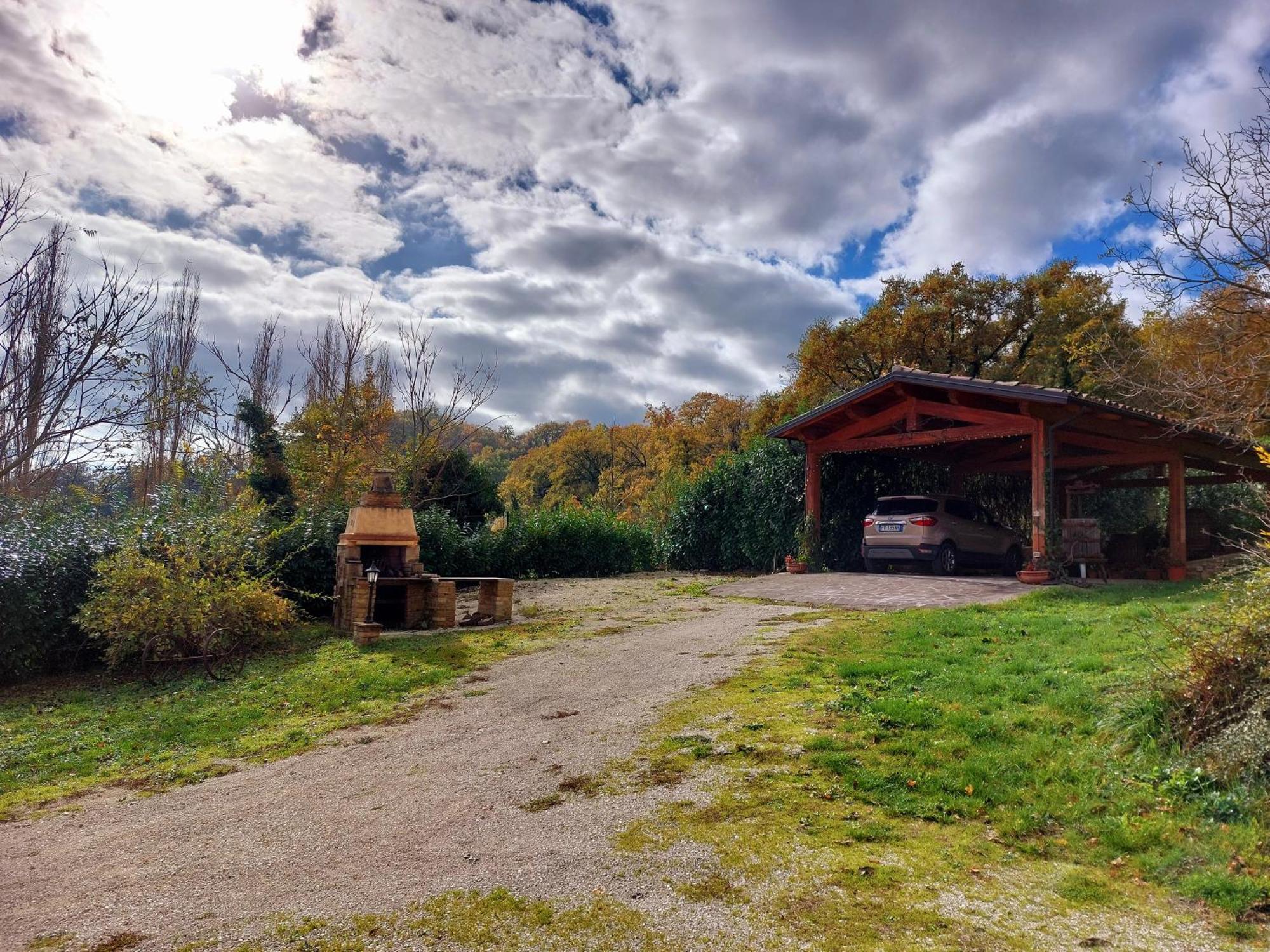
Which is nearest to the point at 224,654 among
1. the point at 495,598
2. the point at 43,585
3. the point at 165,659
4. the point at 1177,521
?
the point at 165,659

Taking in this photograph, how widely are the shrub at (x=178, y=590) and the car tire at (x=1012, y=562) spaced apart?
44.1 feet

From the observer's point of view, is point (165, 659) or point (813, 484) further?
point (813, 484)

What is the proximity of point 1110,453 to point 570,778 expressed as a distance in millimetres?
15408

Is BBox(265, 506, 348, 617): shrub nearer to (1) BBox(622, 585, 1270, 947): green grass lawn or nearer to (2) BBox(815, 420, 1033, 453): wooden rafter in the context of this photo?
(1) BBox(622, 585, 1270, 947): green grass lawn

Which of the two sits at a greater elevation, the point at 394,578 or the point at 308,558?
the point at 308,558

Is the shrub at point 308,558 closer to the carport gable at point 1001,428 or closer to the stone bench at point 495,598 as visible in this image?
the stone bench at point 495,598

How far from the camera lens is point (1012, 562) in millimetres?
16859

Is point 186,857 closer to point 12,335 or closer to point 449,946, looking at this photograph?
point 449,946

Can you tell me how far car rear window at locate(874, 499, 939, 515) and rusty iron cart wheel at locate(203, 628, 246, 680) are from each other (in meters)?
11.2

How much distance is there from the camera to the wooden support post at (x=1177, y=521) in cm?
1478

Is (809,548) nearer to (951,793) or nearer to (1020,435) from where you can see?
(1020,435)

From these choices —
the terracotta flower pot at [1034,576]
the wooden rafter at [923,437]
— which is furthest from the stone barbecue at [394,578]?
the terracotta flower pot at [1034,576]

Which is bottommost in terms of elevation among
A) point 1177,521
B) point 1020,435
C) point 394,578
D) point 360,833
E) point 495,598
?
point 360,833

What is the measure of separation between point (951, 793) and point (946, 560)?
37.8ft
